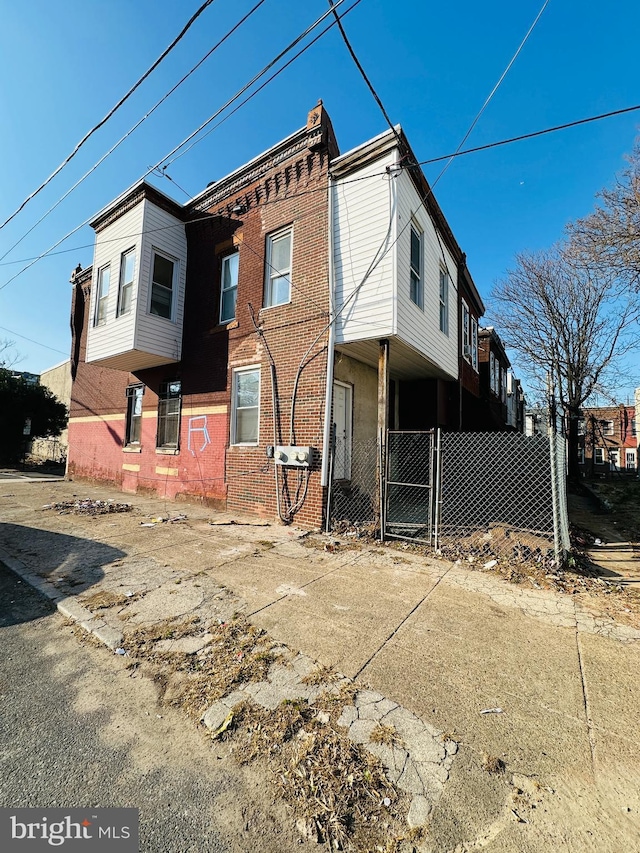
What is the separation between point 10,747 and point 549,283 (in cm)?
2437

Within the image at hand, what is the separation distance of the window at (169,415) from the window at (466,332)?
889 centimetres

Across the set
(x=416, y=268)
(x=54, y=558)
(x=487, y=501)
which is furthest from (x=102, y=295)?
(x=487, y=501)

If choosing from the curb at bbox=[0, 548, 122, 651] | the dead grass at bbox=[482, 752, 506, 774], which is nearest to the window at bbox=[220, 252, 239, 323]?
the curb at bbox=[0, 548, 122, 651]

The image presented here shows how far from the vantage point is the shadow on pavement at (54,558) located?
158 inches

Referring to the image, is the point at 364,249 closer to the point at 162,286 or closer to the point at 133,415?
the point at 162,286

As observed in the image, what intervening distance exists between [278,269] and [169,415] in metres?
5.14

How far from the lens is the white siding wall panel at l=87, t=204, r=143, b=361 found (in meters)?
9.90

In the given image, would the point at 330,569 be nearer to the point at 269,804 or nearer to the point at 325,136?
the point at 269,804

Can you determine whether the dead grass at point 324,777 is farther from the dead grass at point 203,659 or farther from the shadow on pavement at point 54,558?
the shadow on pavement at point 54,558

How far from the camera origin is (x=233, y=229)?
377 inches

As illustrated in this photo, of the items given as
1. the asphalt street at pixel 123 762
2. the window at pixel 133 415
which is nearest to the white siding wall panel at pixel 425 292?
the asphalt street at pixel 123 762

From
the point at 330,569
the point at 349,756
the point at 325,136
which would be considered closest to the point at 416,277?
the point at 325,136

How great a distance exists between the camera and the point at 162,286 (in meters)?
10.4

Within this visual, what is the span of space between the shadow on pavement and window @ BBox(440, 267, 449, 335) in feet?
30.2
